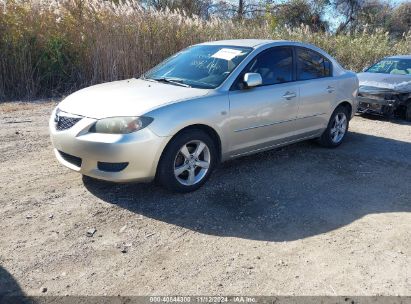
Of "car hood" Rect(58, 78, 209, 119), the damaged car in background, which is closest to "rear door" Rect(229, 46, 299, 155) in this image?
"car hood" Rect(58, 78, 209, 119)

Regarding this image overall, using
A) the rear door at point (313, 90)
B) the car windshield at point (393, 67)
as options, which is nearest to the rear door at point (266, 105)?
the rear door at point (313, 90)

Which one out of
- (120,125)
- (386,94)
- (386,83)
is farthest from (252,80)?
(386,83)

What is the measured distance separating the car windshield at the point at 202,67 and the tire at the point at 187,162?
706 millimetres

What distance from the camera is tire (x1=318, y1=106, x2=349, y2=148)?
6.62m

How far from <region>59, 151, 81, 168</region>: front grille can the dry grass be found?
6.11 m

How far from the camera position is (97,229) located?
3.86m

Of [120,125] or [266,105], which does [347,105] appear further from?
[120,125]

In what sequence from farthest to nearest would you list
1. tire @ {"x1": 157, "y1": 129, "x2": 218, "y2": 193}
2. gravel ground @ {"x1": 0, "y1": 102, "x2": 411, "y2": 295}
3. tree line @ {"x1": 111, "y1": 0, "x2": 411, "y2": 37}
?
Result: tree line @ {"x1": 111, "y1": 0, "x2": 411, "y2": 37} < tire @ {"x1": 157, "y1": 129, "x2": 218, "y2": 193} < gravel ground @ {"x1": 0, "y1": 102, "x2": 411, "y2": 295}

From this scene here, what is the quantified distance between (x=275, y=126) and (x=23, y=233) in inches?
128

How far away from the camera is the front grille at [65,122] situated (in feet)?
14.1

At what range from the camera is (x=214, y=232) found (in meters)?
3.92

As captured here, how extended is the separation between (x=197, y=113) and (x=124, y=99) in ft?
2.62

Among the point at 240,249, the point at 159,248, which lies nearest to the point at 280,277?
the point at 240,249

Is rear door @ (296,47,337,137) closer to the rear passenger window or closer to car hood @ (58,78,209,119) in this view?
the rear passenger window
